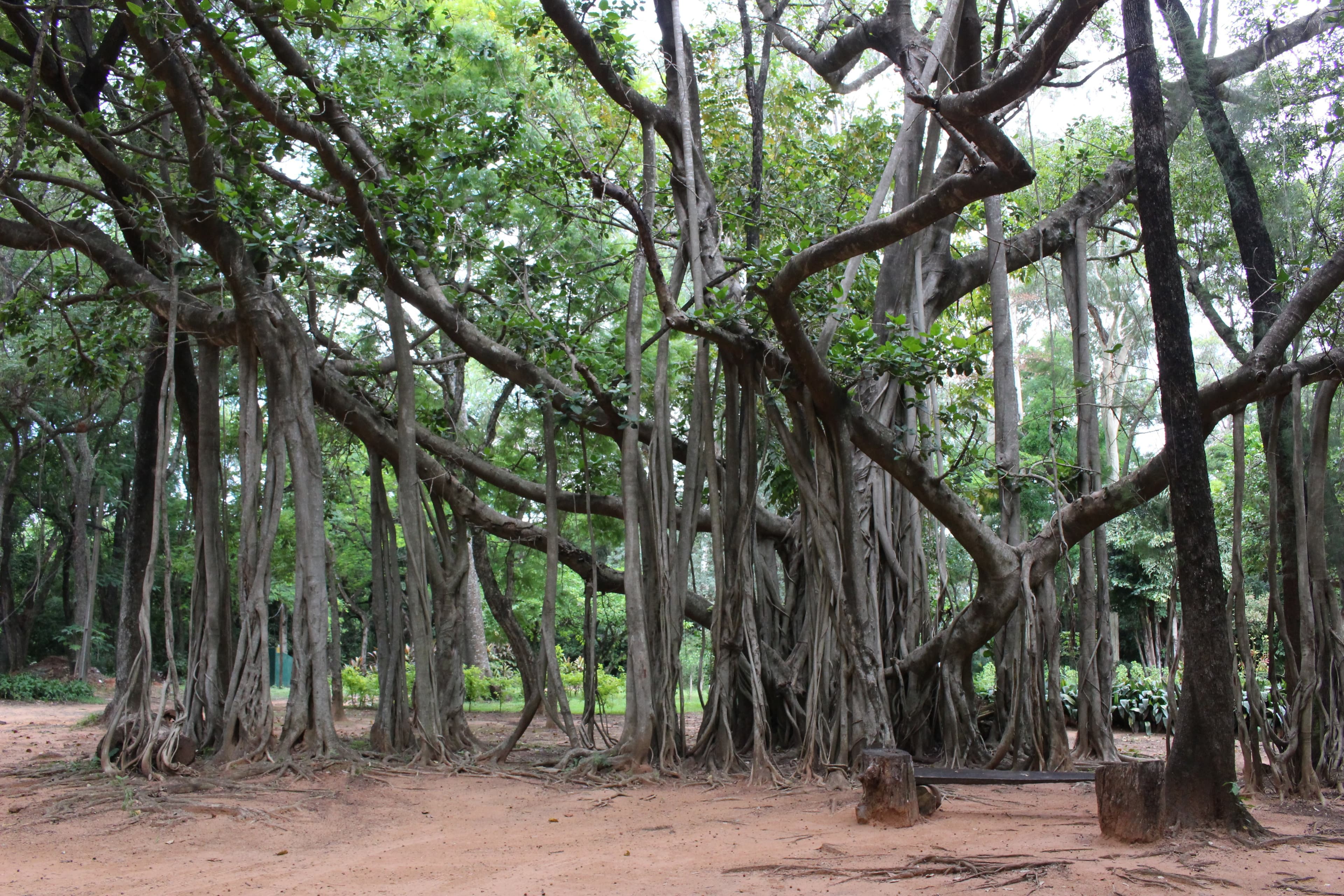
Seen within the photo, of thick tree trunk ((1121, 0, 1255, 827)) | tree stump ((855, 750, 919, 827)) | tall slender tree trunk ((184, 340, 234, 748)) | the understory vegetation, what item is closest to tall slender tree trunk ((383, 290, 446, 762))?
the understory vegetation

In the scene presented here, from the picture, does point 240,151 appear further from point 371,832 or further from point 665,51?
point 371,832

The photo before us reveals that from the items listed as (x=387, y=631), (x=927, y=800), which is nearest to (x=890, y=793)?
(x=927, y=800)

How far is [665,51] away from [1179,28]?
10.8 feet

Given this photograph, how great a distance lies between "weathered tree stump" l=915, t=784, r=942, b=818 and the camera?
4.28 m

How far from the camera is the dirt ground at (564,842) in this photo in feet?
10.5

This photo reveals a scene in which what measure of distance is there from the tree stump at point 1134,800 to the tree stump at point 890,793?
765mm

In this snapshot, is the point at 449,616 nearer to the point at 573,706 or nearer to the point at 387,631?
the point at 387,631

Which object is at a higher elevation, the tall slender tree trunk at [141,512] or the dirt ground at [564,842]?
the tall slender tree trunk at [141,512]

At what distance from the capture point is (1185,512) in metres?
3.83

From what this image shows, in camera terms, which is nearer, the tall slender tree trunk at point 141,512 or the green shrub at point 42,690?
the tall slender tree trunk at point 141,512

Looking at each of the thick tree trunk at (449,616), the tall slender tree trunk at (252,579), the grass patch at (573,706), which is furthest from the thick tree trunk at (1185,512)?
the grass patch at (573,706)

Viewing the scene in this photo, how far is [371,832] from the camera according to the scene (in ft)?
14.1

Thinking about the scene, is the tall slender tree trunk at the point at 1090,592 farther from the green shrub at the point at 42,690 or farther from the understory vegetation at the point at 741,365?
the green shrub at the point at 42,690

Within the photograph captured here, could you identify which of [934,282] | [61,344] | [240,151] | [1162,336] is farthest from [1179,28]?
[61,344]
